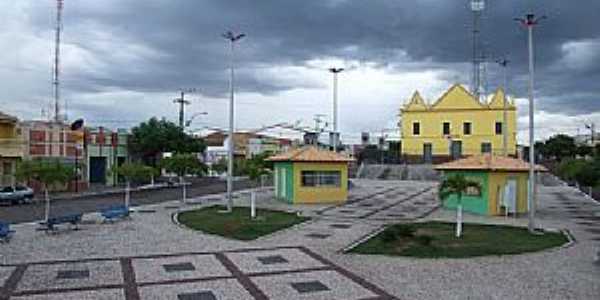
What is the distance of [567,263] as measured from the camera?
54.9 ft

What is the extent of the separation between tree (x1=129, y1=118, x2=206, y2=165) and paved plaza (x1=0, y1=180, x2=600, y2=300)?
3895 cm

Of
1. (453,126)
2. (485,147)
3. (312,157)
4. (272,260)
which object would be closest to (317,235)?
→ (272,260)

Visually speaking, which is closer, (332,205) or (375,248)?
(375,248)

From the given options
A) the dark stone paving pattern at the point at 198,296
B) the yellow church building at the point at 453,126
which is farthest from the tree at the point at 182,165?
the yellow church building at the point at 453,126

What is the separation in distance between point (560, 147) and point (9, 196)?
81557mm

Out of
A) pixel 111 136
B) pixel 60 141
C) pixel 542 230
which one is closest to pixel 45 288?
pixel 542 230

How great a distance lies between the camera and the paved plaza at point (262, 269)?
1305 centimetres

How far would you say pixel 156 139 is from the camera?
62.5 metres

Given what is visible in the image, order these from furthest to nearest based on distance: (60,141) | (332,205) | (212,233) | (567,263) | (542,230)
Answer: (60,141), (332,205), (542,230), (212,233), (567,263)

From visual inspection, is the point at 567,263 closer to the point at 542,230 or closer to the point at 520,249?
the point at 520,249

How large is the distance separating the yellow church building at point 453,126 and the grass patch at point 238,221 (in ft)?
169

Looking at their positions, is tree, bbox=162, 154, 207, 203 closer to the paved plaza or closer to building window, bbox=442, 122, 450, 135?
the paved plaza

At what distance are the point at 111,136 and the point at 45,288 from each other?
4952cm

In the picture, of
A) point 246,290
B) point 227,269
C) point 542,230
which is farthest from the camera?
point 542,230
